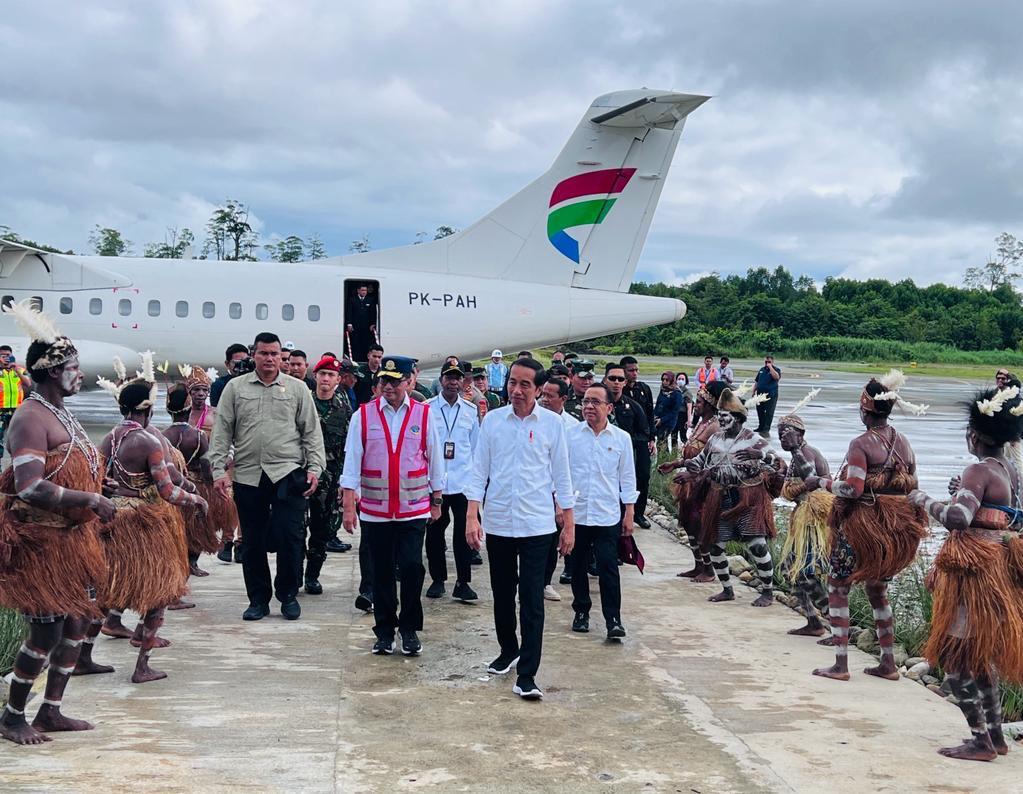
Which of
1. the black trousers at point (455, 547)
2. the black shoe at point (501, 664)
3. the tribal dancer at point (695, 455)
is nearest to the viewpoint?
the black shoe at point (501, 664)

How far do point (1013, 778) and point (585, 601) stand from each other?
2988 millimetres

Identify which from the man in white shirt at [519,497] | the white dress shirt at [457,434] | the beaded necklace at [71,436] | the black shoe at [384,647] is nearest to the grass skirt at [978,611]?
the man in white shirt at [519,497]

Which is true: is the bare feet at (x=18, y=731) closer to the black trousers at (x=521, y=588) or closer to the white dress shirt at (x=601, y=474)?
the black trousers at (x=521, y=588)

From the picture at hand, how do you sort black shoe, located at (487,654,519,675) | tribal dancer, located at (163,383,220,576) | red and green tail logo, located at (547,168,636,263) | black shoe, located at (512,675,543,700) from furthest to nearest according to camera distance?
red and green tail logo, located at (547,168,636,263) < tribal dancer, located at (163,383,220,576) < black shoe, located at (487,654,519,675) < black shoe, located at (512,675,543,700)

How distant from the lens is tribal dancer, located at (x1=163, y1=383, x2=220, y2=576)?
6.73 metres

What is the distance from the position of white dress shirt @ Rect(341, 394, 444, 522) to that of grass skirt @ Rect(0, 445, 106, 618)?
1864 mm

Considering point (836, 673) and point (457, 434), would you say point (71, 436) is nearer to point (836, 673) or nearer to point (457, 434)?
point (457, 434)

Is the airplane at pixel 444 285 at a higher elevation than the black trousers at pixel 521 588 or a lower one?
higher

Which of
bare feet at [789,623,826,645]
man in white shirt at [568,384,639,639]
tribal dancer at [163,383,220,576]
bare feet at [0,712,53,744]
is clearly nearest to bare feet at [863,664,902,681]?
bare feet at [789,623,826,645]

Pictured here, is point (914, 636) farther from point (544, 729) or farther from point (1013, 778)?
point (544, 729)

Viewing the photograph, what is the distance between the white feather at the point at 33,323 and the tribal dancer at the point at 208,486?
97.9 inches

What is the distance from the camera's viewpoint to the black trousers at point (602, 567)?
661 cm

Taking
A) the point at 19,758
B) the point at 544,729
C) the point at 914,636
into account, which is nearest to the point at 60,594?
the point at 19,758

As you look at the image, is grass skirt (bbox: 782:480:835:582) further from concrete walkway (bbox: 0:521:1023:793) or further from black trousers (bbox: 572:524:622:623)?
black trousers (bbox: 572:524:622:623)
